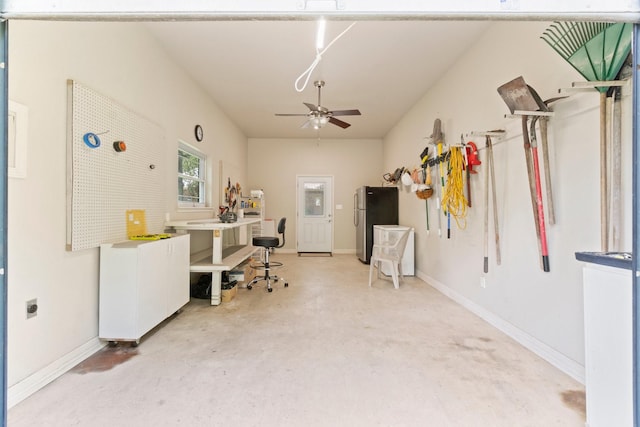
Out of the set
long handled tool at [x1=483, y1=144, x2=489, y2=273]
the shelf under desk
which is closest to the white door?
the shelf under desk

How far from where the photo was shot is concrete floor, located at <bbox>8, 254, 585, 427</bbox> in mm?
1442

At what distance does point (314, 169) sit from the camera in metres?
6.98

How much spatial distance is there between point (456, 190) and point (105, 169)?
326cm

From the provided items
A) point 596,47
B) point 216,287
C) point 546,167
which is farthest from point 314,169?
point 596,47

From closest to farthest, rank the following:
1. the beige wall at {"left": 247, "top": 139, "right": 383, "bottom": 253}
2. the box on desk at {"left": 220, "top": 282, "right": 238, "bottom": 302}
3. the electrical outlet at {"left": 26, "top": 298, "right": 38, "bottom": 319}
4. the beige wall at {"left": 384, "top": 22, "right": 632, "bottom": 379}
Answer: the electrical outlet at {"left": 26, "top": 298, "right": 38, "bottom": 319}, the beige wall at {"left": 384, "top": 22, "right": 632, "bottom": 379}, the box on desk at {"left": 220, "top": 282, "right": 238, "bottom": 302}, the beige wall at {"left": 247, "top": 139, "right": 383, "bottom": 253}

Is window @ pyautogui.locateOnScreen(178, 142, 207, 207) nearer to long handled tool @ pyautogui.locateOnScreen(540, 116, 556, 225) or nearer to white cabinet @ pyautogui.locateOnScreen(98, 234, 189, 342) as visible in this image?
white cabinet @ pyautogui.locateOnScreen(98, 234, 189, 342)

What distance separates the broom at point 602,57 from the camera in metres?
1.48

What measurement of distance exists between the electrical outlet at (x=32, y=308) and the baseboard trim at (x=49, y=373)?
343mm

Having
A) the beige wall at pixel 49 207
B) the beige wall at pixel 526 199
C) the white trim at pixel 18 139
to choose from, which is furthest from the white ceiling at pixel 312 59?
the white trim at pixel 18 139

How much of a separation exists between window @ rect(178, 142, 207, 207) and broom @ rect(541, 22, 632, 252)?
3.77m

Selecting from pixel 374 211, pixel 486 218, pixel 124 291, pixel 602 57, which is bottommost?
pixel 124 291

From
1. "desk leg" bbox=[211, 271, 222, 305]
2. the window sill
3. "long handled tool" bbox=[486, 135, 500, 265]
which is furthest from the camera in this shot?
the window sill
